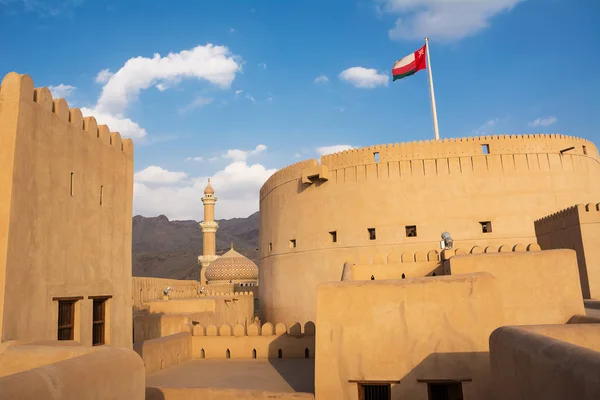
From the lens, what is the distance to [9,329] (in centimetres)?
534

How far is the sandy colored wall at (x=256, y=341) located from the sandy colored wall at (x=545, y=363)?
675 centimetres

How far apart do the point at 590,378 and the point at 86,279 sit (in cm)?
649

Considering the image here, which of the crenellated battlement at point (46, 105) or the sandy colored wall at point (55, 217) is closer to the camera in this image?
the sandy colored wall at point (55, 217)

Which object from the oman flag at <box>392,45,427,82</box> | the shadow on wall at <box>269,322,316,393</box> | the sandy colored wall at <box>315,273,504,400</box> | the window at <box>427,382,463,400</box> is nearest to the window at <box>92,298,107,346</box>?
the sandy colored wall at <box>315,273,504,400</box>

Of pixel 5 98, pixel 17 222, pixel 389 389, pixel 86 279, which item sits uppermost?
pixel 5 98

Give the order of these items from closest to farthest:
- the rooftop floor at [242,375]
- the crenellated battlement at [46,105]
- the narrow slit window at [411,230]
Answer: the crenellated battlement at [46,105]
the rooftop floor at [242,375]
the narrow slit window at [411,230]

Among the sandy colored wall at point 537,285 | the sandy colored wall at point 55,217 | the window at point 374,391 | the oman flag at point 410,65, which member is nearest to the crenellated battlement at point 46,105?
the sandy colored wall at point 55,217

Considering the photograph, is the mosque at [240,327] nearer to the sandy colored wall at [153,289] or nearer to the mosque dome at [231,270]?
the sandy colored wall at [153,289]

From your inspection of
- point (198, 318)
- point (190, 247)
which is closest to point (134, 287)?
point (198, 318)

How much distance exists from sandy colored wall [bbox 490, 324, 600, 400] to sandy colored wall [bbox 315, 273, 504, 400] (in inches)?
56.3

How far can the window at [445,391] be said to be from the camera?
21.4ft

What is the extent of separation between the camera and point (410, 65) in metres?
20.4

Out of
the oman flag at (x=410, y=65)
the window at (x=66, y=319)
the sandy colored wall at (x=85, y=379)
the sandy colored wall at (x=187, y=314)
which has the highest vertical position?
the oman flag at (x=410, y=65)

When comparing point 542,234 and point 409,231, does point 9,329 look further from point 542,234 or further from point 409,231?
point 542,234
